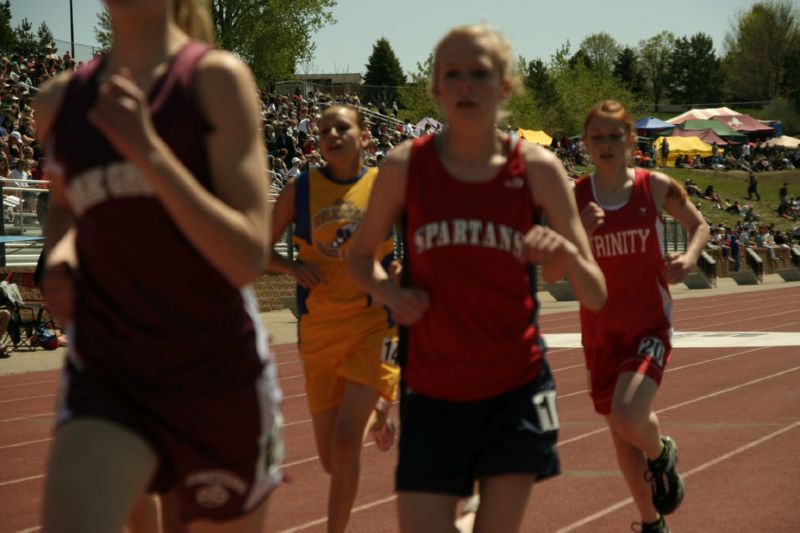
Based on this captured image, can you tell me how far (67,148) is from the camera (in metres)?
2.90

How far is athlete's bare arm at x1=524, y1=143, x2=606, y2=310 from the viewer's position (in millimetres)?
3752

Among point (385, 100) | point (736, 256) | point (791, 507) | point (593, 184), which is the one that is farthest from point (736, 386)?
point (385, 100)

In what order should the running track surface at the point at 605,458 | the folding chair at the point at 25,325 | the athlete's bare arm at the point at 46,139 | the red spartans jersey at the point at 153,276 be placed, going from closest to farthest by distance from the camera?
1. the red spartans jersey at the point at 153,276
2. the athlete's bare arm at the point at 46,139
3. the running track surface at the point at 605,458
4. the folding chair at the point at 25,325

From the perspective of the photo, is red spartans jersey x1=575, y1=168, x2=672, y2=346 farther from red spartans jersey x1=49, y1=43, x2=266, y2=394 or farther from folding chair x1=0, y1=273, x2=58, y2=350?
folding chair x1=0, y1=273, x2=58, y2=350

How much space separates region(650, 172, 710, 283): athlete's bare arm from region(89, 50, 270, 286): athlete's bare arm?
3629 mm

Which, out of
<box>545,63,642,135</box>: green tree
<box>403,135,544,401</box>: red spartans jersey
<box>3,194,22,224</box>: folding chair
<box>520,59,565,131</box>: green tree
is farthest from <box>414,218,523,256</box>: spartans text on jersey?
<box>545,63,642,135</box>: green tree

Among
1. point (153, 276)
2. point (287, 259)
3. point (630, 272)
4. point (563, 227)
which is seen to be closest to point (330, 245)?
point (287, 259)

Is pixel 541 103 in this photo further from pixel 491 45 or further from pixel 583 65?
pixel 491 45

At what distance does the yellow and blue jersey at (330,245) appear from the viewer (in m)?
6.29

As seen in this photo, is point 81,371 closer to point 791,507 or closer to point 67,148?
point 67,148

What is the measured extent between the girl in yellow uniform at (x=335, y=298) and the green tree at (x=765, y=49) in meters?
125

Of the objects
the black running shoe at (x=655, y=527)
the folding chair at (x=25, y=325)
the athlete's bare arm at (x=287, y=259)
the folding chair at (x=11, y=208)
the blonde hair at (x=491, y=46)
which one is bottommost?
the folding chair at (x=25, y=325)

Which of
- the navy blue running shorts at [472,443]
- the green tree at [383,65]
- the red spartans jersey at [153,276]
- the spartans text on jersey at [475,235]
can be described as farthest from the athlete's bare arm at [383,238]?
the green tree at [383,65]

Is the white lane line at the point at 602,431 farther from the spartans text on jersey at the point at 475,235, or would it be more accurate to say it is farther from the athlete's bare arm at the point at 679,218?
the spartans text on jersey at the point at 475,235
